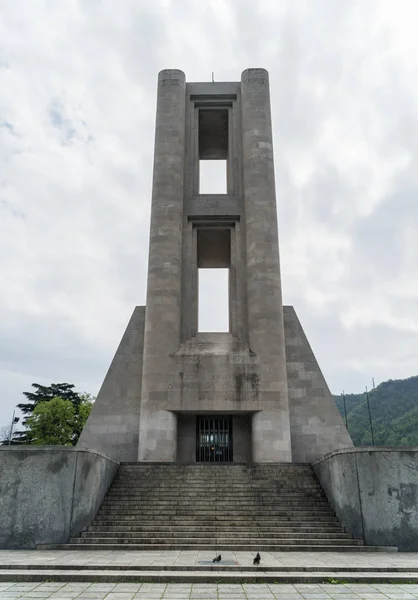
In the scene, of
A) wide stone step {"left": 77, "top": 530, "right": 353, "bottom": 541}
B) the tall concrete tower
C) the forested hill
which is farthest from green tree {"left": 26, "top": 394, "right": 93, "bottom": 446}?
the forested hill

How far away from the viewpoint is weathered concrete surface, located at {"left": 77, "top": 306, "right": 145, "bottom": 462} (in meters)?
21.6

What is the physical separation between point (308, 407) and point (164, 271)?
9919 mm

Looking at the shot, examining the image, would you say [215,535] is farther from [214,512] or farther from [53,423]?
[53,423]

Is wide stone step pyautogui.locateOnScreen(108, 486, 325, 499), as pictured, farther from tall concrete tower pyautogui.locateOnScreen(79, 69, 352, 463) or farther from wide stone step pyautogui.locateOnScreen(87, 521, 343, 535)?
tall concrete tower pyautogui.locateOnScreen(79, 69, 352, 463)

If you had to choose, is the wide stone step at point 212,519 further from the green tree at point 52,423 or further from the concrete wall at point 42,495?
the green tree at point 52,423

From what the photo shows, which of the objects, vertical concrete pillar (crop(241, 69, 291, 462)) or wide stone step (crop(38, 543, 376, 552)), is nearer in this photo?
wide stone step (crop(38, 543, 376, 552))

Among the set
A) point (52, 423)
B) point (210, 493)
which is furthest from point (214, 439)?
point (52, 423)

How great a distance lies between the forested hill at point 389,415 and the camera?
5956 centimetres

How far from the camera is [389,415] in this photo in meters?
75.6

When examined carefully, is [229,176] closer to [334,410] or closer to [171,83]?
[171,83]

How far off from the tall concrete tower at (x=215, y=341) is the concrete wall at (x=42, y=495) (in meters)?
8.16

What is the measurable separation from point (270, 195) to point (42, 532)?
1918 cm

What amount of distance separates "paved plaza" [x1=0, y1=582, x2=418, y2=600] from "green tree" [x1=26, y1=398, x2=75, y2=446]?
1335 inches

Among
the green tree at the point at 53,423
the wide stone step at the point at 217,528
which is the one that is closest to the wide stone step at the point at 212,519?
the wide stone step at the point at 217,528
